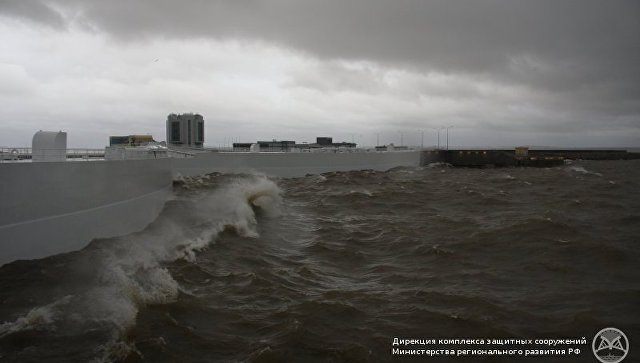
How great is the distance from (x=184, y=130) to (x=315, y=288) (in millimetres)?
50738

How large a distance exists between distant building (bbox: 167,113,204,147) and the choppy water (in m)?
39.4

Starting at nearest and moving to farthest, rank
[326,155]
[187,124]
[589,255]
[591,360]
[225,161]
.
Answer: [591,360], [589,255], [225,161], [326,155], [187,124]

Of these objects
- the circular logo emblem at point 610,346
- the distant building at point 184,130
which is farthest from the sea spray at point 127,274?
the distant building at point 184,130

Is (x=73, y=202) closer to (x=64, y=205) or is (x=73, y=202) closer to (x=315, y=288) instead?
(x=64, y=205)

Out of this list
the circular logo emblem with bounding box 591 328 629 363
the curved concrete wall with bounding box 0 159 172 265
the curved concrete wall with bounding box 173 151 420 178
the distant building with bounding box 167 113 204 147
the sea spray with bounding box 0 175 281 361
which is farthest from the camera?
the distant building with bounding box 167 113 204 147

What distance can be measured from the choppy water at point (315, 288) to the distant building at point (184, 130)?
39.4 meters

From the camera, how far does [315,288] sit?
11.2 metres

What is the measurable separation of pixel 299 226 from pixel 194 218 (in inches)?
199

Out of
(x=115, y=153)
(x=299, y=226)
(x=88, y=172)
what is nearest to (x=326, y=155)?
(x=299, y=226)

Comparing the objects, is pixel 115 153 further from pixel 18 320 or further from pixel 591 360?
pixel 591 360

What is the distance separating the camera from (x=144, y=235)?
17.4 m

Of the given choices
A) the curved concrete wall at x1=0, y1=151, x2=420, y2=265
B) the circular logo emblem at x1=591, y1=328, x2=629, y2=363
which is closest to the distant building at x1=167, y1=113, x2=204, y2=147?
the curved concrete wall at x1=0, y1=151, x2=420, y2=265

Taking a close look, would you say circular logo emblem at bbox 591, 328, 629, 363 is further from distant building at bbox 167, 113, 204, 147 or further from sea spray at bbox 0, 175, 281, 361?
distant building at bbox 167, 113, 204, 147

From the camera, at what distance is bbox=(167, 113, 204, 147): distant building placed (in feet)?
188
